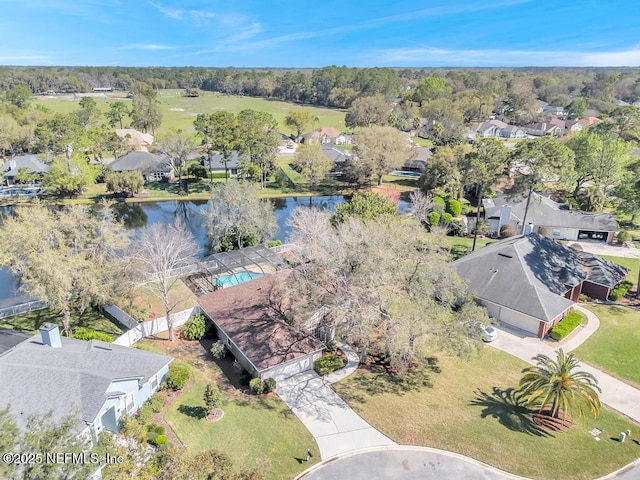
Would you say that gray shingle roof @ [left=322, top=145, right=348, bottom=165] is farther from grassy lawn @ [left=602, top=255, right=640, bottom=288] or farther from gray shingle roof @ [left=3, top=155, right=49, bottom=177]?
gray shingle roof @ [left=3, top=155, right=49, bottom=177]

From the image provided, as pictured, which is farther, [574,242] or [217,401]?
[574,242]

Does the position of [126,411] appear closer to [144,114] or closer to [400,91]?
[144,114]

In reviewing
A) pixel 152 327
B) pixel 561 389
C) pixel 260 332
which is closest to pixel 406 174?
Result: pixel 260 332

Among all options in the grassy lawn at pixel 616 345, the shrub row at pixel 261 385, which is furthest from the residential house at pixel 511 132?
the shrub row at pixel 261 385

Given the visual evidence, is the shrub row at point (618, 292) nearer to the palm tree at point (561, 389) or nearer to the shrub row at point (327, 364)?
the palm tree at point (561, 389)

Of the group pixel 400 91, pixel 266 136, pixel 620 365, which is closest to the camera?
pixel 620 365

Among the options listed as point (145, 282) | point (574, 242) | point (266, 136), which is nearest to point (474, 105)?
point (266, 136)
